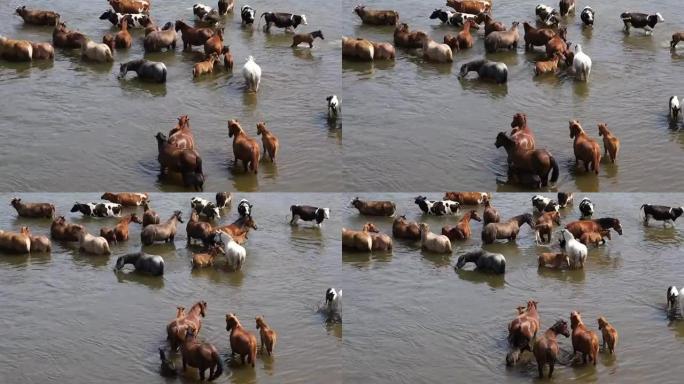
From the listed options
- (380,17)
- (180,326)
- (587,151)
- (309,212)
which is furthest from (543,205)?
(180,326)

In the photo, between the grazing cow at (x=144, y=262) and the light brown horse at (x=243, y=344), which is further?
the grazing cow at (x=144, y=262)

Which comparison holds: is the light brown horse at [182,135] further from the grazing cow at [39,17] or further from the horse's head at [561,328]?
the horse's head at [561,328]

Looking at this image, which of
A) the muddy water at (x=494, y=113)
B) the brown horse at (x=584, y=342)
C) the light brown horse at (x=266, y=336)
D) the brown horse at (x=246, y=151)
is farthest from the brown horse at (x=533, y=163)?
the light brown horse at (x=266, y=336)

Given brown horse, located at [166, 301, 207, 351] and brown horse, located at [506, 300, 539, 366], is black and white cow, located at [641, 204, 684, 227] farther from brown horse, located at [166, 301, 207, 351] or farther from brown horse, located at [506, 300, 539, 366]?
brown horse, located at [166, 301, 207, 351]

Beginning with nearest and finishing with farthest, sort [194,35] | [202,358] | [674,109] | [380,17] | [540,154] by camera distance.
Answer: [202,358], [540,154], [674,109], [194,35], [380,17]

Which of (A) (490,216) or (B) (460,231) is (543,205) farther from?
(B) (460,231)

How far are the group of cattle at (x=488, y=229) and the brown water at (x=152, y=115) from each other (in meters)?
1.31

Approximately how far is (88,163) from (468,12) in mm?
6030

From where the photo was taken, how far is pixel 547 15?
61.6ft

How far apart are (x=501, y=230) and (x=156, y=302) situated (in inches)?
154

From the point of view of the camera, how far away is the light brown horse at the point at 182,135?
1491 cm

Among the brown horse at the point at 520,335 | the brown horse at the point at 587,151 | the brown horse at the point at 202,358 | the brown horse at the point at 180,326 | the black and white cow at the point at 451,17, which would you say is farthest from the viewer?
the black and white cow at the point at 451,17

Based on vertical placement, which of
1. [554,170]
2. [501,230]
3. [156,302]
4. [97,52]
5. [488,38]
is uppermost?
[488,38]

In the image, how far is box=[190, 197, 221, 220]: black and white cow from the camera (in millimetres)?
16594
